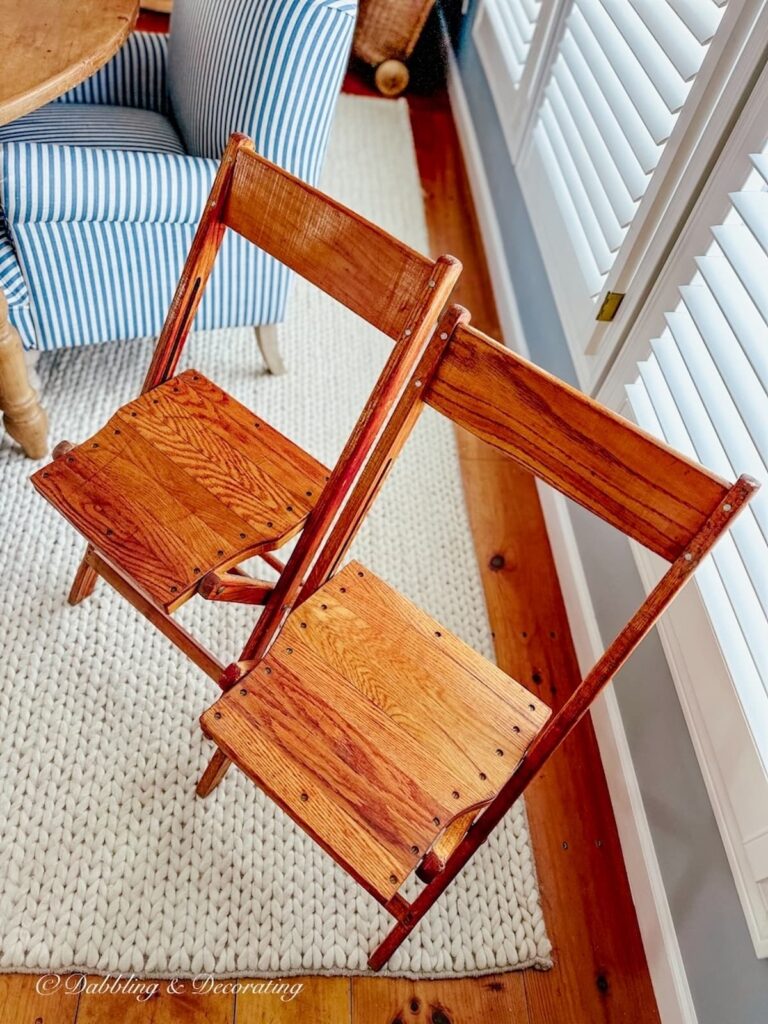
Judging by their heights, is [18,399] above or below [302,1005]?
above

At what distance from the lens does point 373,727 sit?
3.31 ft

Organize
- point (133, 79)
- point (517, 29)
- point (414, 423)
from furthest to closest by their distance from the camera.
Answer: point (517, 29) → point (133, 79) → point (414, 423)

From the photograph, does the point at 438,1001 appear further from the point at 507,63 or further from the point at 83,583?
the point at 507,63

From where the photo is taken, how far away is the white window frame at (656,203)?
118 cm

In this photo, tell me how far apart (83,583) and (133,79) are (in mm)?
1210

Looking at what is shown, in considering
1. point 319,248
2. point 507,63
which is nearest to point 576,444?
point 319,248

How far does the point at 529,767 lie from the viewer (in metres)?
1.01

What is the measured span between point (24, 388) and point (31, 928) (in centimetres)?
93

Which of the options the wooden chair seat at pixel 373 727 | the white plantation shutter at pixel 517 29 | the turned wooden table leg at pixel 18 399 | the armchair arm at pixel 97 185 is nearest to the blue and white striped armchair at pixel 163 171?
the armchair arm at pixel 97 185

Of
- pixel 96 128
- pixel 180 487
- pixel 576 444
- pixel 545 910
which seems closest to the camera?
pixel 576 444

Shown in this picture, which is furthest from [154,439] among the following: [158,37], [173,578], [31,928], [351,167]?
[351,167]

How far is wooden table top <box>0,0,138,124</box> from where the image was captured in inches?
47.9

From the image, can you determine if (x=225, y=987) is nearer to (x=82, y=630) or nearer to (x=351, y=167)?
(x=82, y=630)

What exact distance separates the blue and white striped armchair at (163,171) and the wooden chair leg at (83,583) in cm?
50
